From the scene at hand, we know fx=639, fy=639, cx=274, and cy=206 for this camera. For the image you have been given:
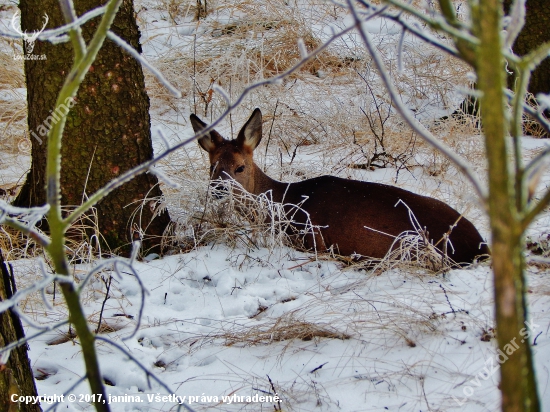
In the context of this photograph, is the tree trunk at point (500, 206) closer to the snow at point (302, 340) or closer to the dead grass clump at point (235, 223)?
the snow at point (302, 340)

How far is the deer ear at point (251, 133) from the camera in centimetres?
528

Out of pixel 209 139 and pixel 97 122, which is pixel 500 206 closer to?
pixel 97 122

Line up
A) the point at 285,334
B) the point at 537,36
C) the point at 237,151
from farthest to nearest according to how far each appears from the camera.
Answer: the point at 537,36
the point at 237,151
the point at 285,334

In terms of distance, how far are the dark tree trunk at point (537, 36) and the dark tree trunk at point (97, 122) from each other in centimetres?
420

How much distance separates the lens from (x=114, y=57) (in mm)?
3969

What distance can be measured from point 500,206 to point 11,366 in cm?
171

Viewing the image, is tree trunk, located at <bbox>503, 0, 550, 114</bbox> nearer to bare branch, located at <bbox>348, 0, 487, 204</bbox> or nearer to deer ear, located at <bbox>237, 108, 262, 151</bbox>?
deer ear, located at <bbox>237, 108, 262, 151</bbox>

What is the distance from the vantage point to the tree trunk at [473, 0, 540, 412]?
0.68m

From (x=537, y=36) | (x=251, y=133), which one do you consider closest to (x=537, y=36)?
(x=537, y=36)

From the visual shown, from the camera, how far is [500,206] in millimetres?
696

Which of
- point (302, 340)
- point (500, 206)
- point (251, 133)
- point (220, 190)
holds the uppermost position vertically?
point (500, 206)

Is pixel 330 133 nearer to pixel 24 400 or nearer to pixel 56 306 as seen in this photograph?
pixel 56 306

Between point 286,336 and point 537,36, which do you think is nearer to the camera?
point 286,336

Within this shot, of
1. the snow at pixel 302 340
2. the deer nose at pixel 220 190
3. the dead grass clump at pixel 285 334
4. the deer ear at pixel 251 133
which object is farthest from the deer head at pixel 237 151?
the dead grass clump at pixel 285 334
